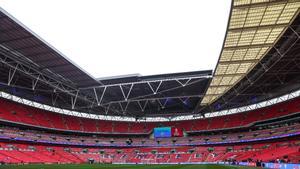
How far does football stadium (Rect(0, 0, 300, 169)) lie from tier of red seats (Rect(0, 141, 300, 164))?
11.8 inches

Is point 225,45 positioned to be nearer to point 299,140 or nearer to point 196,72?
point 196,72

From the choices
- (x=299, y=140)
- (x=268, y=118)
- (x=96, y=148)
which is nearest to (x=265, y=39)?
(x=299, y=140)

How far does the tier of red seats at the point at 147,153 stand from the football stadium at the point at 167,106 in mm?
300

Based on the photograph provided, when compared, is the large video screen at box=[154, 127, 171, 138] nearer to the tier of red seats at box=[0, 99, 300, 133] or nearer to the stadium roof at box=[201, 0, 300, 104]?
the tier of red seats at box=[0, 99, 300, 133]

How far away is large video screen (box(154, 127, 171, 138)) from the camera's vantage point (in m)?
75.6

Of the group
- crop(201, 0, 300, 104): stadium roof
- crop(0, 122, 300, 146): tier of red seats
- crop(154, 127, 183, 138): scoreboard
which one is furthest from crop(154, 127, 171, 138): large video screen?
crop(201, 0, 300, 104): stadium roof

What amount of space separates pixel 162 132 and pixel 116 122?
15.3 meters

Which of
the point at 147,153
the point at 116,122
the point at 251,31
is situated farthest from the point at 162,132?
the point at 251,31

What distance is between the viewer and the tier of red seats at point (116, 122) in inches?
2231

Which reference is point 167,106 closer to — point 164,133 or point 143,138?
point 164,133

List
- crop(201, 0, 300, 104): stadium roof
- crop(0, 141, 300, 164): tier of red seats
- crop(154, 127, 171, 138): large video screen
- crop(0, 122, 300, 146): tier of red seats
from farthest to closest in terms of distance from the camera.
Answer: crop(154, 127, 171, 138): large video screen, crop(0, 122, 300, 146): tier of red seats, crop(0, 141, 300, 164): tier of red seats, crop(201, 0, 300, 104): stadium roof

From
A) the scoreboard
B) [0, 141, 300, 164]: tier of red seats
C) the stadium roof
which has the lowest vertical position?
[0, 141, 300, 164]: tier of red seats

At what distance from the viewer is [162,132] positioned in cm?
7588

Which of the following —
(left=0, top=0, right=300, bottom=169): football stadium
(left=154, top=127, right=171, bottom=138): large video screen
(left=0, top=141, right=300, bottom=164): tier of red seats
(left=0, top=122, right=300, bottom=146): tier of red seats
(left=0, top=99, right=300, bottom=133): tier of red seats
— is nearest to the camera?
(left=0, top=0, right=300, bottom=169): football stadium
